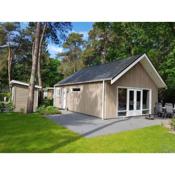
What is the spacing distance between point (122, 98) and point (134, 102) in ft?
3.81

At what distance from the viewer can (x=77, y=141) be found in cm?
756

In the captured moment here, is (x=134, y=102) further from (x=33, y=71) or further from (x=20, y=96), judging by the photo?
(x=20, y=96)

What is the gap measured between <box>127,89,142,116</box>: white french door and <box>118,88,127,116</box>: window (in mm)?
283

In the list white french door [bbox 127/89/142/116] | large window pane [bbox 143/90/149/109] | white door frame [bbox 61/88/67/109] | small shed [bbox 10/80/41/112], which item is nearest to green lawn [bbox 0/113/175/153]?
white french door [bbox 127/89/142/116]

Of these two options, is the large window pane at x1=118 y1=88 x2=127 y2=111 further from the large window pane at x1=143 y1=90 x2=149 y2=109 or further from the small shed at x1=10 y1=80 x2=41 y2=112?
the small shed at x1=10 y1=80 x2=41 y2=112

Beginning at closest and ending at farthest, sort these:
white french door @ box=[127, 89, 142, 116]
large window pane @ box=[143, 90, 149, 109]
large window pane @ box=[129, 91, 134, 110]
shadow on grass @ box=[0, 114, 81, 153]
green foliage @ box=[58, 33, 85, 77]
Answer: shadow on grass @ box=[0, 114, 81, 153] → white french door @ box=[127, 89, 142, 116] → large window pane @ box=[129, 91, 134, 110] → large window pane @ box=[143, 90, 149, 109] → green foliage @ box=[58, 33, 85, 77]

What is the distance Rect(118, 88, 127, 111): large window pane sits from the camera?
570 inches

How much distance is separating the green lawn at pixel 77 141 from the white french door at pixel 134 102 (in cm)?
556

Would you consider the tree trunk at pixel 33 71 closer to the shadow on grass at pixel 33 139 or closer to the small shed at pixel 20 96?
the small shed at pixel 20 96

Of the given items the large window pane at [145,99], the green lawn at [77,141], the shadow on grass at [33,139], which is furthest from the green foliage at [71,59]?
the green lawn at [77,141]

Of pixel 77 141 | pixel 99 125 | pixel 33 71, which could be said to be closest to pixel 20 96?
pixel 33 71

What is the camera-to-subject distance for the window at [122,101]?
14.5m

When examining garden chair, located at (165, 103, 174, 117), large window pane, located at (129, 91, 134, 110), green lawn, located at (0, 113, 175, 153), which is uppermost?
large window pane, located at (129, 91, 134, 110)
